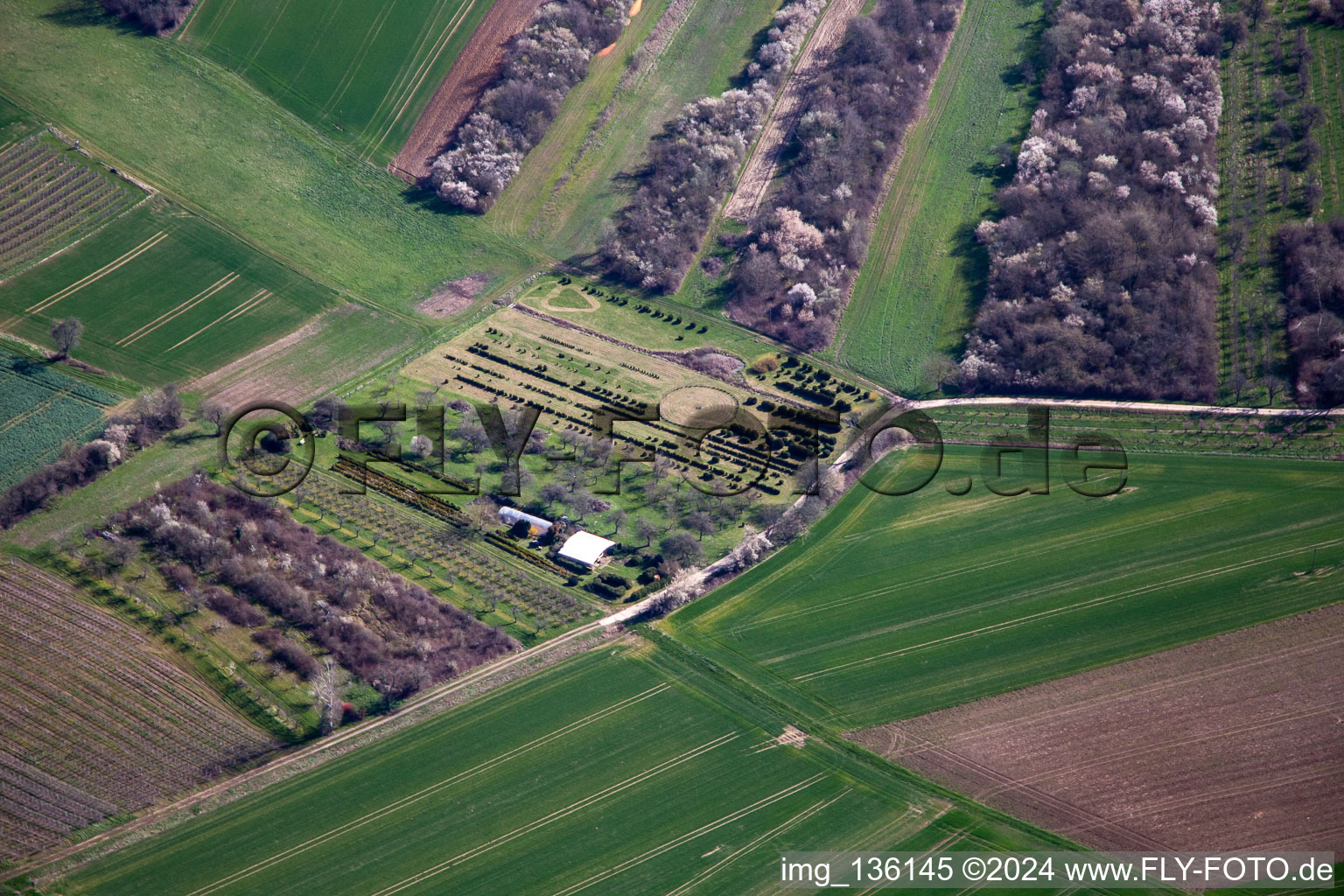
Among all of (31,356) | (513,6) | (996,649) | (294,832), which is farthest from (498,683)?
(513,6)

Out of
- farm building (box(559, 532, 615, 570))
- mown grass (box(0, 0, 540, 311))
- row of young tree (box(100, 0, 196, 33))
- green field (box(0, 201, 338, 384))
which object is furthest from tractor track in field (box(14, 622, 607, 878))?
row of young tree (box(100, 0, 196, 33))

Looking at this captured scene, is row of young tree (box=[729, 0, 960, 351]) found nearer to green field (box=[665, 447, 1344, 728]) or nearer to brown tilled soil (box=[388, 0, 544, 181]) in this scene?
green field (box=[665, 447, 1344, 728])

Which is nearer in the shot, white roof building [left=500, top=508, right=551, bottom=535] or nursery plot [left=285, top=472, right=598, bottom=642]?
nursery plot [left=285, top=472, right=598, bottom=642]

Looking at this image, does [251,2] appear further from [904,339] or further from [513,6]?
[904,339]

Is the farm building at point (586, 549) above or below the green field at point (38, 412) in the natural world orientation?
above

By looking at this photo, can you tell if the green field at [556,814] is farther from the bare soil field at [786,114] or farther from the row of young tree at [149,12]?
the row of young tree at [149,12]

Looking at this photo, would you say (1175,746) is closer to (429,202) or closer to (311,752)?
(311,752)

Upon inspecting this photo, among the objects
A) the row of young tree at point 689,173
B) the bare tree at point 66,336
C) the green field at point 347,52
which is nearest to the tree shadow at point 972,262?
the row of young tree at point 689,173
